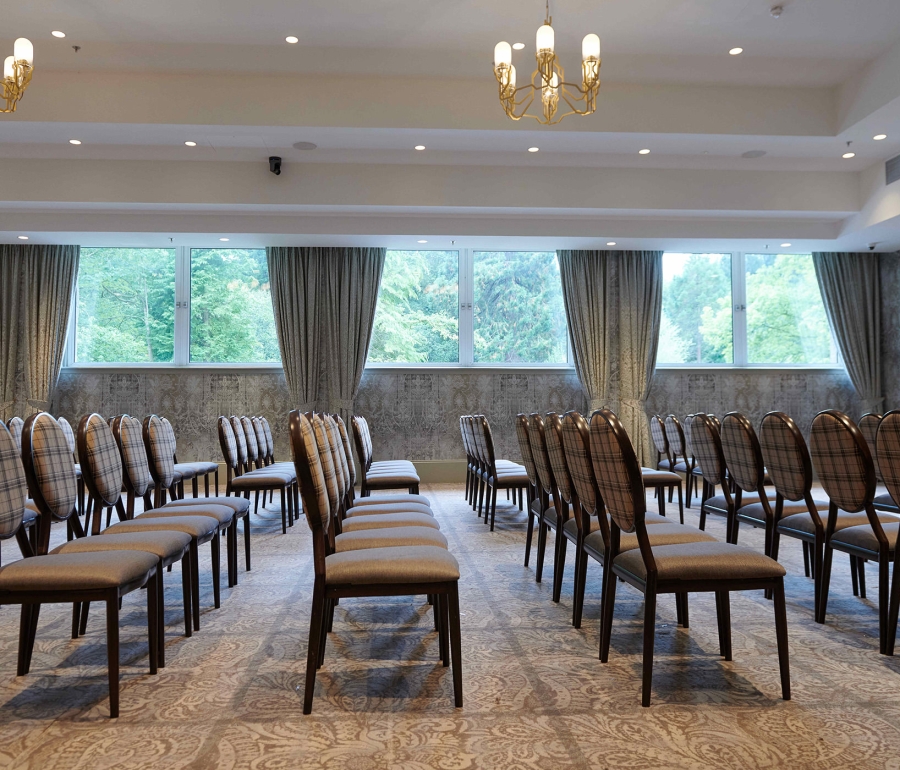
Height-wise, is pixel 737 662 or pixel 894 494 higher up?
pixel 894 494

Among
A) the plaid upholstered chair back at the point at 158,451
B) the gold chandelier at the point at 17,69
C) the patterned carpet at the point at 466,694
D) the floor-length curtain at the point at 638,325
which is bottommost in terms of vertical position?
the patterned carpet at the point at 466,694

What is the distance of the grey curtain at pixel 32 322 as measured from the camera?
8859mm

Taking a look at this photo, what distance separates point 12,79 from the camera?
15.6ft

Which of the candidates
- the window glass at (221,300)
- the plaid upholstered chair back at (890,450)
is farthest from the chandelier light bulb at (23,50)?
the plaid upholstered chair back at (890,450)

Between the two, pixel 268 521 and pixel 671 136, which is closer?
pixel 268 521

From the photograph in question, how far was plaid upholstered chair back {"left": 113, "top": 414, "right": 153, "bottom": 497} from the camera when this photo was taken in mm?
3385

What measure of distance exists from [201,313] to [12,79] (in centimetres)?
482

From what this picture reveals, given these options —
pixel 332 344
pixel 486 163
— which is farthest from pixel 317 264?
pixel 486 163

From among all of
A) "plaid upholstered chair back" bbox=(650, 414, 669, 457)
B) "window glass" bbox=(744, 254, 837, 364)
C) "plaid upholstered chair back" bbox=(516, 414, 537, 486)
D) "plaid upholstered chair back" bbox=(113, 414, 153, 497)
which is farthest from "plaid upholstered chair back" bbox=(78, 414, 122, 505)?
"window glass" bbox=(744, 254, 837, 364)

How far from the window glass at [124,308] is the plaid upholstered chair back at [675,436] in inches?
256

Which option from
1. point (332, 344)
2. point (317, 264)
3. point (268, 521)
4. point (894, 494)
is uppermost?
point (317, 264)

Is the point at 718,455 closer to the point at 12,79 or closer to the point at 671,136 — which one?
the point at 671,136

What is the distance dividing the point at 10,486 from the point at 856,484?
310 cm

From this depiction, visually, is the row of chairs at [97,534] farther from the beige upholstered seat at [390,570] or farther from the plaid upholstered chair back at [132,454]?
the beige upholstered seat at [390,570]
